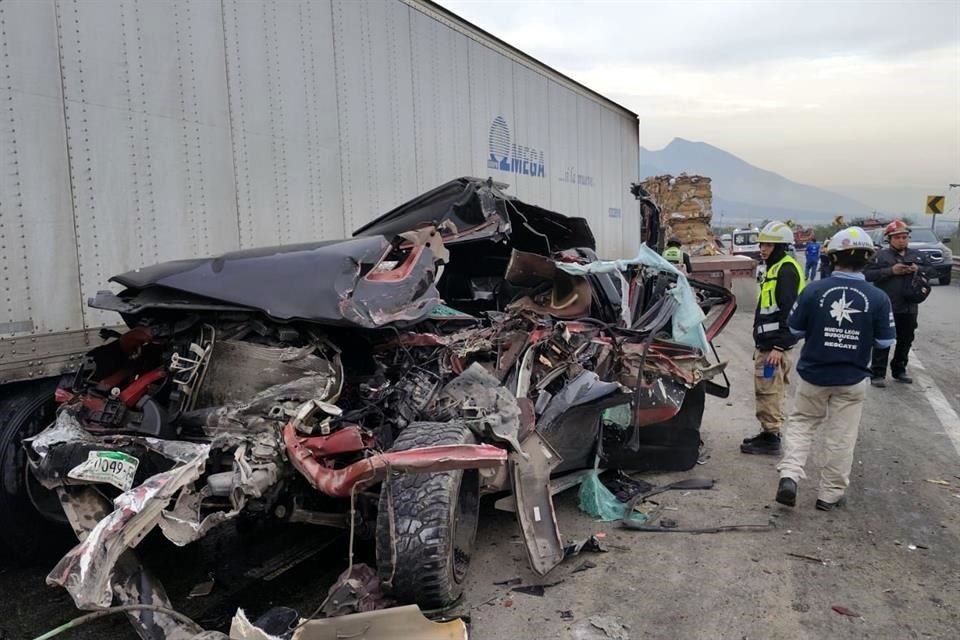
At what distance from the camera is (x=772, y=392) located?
17.5 ft

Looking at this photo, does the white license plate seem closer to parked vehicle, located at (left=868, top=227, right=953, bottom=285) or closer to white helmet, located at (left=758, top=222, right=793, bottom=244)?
white helmet, located at (left=758, top=222, right=793, bottom=244)

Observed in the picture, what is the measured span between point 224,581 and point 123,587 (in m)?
0.95

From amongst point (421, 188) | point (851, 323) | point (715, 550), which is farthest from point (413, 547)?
point (421, 188)

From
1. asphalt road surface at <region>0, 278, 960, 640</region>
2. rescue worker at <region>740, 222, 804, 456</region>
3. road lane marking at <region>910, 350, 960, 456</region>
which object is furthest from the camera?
road lane marking at <region>910, 350, 960, 456</region>

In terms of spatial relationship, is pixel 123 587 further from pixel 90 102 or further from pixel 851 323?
pixel 851 323

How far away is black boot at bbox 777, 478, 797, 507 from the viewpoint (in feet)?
13.6

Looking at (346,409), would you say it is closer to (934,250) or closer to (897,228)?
(897,228)

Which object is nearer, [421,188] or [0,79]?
[0,79]

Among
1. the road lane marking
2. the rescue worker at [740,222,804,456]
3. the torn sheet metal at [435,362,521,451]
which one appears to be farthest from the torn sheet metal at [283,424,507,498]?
the road lane marking

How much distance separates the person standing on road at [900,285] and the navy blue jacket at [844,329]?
3.69 metres

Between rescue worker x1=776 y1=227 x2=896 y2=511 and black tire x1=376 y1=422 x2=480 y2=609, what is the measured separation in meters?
2.35

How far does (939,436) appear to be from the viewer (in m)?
5.67

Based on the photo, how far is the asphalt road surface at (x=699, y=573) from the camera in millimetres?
2994

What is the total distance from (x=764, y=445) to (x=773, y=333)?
922 mm
